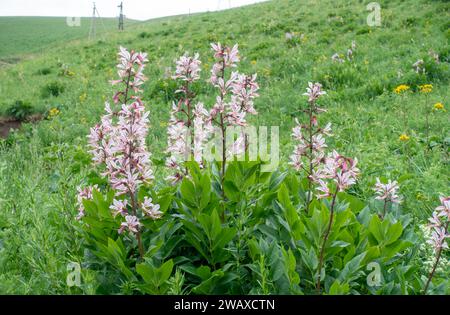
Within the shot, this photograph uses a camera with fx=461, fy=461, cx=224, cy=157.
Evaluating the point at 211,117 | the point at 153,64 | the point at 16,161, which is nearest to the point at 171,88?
the point at 153,64

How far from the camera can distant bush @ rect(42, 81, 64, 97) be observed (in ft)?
41.9

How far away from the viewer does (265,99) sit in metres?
9.25

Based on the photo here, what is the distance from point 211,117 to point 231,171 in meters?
0.33

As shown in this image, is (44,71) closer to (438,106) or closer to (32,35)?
(438,106)

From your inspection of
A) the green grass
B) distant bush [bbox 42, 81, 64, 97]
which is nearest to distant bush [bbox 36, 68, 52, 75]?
the green grass

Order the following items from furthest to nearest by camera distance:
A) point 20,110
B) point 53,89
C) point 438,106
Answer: point 53,89, point 20,110, point 438,106

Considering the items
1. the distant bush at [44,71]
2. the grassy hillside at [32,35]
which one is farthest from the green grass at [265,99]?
the grassy hillside at [32,35]

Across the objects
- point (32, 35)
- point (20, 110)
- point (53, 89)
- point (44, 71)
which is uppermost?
point (32, 35)

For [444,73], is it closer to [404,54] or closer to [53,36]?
[404,54]

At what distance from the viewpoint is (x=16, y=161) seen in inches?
232

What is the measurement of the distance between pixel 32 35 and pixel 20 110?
1489 inches

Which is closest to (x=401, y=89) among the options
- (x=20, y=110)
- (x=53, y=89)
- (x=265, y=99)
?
(x=265, y=99)

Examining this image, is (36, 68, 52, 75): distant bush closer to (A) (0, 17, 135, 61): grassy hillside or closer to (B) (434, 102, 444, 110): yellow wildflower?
(B) (434, 102, 444, 110): yellow wildflower

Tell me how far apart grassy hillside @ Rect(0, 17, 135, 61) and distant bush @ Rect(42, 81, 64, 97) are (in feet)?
60.7
